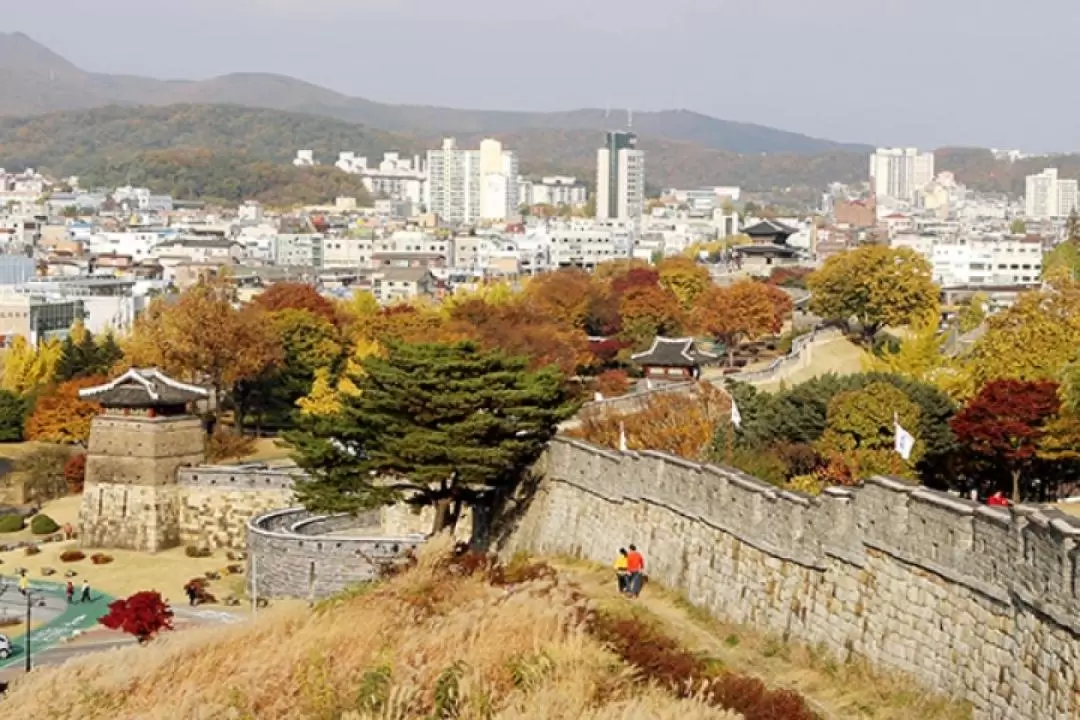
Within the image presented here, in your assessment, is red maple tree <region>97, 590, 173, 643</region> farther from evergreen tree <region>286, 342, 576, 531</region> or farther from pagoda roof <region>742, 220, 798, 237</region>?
pagoda roof <region>742, 220, 798, 237</region>

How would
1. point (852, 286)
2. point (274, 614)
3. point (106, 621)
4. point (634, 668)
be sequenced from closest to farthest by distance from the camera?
1. point (634, 668)
2. point (274, 614)
3. point (106, 621)
4. point (852, 286)

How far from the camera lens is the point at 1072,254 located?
3878 inches

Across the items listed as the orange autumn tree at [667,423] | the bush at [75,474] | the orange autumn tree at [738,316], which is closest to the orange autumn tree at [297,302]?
the orange autumn tree at [738,316]

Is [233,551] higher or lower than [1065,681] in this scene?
lower

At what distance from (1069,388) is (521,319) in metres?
34.3

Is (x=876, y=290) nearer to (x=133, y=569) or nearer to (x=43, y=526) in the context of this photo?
(x=43, y=526)

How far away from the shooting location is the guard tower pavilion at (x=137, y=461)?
41594mm

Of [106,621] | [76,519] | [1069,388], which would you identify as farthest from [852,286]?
[106,621]

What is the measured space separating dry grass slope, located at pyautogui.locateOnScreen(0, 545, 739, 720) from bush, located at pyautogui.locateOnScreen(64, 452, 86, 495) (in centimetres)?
3357

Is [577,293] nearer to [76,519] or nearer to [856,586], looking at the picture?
[76,519]

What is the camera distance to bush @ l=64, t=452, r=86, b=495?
49562mm

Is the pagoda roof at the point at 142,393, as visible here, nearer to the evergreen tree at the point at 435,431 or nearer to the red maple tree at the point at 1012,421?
the evergreen tree at the point at 435,431

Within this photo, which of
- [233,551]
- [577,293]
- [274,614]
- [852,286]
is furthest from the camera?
[577,293]

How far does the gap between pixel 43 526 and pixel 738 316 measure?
30543 millimetres
